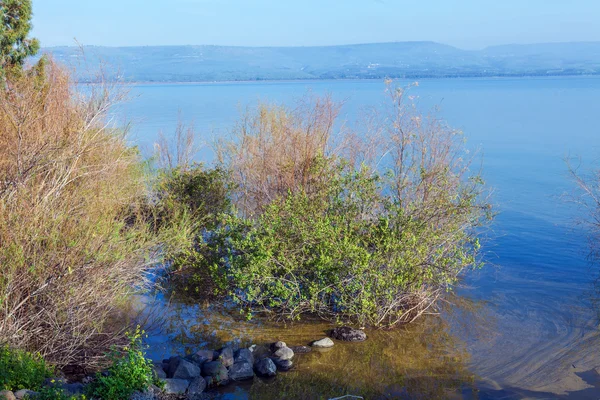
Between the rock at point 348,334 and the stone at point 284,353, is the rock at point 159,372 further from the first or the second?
the rock at point 348,334

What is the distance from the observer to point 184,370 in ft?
39.4

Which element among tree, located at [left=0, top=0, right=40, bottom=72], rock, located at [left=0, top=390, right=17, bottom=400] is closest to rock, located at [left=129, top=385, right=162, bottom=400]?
rock, located at [left=0, top=390, right=17, bottom=400]

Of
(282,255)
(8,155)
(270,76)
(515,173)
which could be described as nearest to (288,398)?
(282,255)

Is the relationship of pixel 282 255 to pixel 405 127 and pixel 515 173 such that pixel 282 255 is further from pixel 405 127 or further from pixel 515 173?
pixel 515 173

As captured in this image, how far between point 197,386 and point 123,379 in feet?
6.64

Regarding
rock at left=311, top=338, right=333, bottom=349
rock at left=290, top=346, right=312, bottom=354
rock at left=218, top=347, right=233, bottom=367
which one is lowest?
rock at left=290, top=346, right=312, bottom=354

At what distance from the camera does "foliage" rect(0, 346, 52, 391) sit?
30.5ft

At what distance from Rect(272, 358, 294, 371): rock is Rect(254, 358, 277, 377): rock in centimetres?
19

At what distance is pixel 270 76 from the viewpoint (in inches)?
7840

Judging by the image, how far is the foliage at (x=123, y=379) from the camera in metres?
9.74

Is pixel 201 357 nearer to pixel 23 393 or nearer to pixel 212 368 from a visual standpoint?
pixel 212 368

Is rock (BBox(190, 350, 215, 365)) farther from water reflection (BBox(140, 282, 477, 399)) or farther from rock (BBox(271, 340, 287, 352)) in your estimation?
rock (BBox(271, 340, 287, 352))

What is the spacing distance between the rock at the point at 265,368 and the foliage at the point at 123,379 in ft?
8.87

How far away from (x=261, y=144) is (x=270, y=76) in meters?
182
